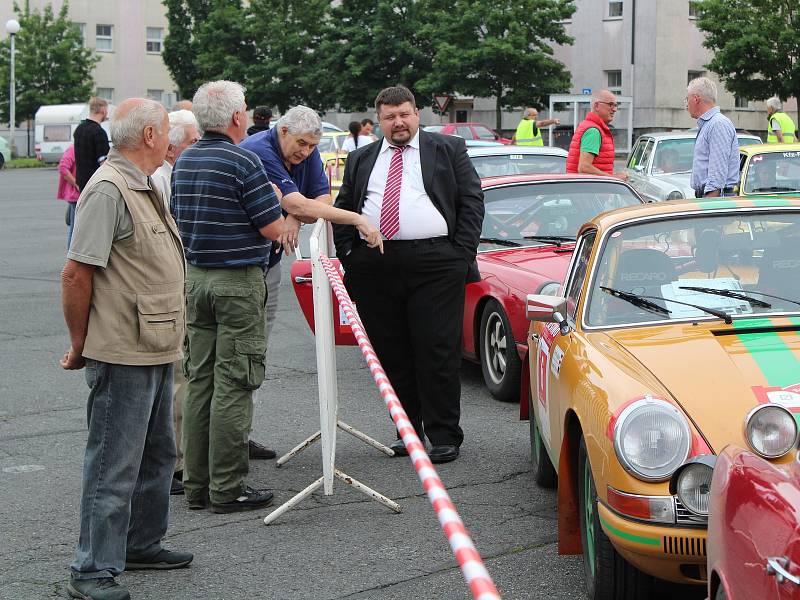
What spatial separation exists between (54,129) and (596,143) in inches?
1768

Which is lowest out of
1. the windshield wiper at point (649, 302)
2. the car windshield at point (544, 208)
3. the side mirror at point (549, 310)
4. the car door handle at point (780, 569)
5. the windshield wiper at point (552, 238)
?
the car door handle at point (780, 569)

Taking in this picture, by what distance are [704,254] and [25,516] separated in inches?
130

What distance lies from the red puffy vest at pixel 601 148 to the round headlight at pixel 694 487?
28.5 feet

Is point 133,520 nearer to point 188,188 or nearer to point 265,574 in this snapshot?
point 265,574

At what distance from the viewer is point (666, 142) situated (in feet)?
59.5

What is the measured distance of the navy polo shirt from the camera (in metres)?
6.47

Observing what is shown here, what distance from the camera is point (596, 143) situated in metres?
12.3

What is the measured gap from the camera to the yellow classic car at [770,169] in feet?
42.8

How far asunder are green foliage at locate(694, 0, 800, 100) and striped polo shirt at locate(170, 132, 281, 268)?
36.4 metres

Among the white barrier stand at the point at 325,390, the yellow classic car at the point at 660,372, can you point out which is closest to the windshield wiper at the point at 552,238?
the yellow classic car at the point at 660,372

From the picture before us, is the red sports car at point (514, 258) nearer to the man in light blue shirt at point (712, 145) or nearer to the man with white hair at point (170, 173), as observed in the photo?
the man with white hair at point (170, 173)

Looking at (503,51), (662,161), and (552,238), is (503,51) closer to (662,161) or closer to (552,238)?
(662,161)

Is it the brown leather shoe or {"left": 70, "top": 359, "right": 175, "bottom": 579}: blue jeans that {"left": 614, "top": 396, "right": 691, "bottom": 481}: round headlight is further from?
the brown leather shoe

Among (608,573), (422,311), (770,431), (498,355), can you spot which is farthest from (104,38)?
Answer: (770,431)
